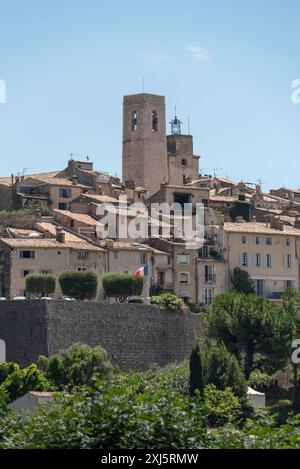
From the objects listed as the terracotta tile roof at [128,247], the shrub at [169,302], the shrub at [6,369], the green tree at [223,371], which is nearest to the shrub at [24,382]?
the shrub at [6,369]

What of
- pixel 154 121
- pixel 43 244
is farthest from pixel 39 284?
pixel 154 121

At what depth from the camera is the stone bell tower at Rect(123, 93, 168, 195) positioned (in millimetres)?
119550

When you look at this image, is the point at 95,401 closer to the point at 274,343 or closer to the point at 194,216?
the point at 274,343

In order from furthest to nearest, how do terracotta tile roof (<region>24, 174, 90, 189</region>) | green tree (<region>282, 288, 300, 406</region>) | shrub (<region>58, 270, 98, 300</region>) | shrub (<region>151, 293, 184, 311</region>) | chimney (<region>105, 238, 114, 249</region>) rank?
terracotta tile roof (<region>24, 174, 90, 189</region>)
chimney (<region>105, 238, 114, 249</region>)
shrub (<region>151, 293, 184, 311</region>)
shrub (<region>58, 270, 98, 300</region>)
green tree (<region>282, 288, 300, 406</region>)

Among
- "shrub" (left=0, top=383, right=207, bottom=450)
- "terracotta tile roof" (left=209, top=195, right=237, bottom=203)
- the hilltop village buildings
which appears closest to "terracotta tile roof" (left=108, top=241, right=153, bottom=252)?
the hilltop village buildings

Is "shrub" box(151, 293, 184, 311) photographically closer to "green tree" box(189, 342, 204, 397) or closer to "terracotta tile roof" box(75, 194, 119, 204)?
"green tree" box(189, 342, 204, 397)

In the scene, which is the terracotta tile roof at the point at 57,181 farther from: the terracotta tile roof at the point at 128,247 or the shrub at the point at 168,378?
the shrub at the point at 168,378

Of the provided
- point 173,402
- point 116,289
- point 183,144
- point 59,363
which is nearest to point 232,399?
point 59,363

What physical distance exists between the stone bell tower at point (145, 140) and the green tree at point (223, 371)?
3682 cm

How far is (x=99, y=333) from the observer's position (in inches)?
3423

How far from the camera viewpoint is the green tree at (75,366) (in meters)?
79.3

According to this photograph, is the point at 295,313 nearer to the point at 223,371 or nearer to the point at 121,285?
the point at 121,285

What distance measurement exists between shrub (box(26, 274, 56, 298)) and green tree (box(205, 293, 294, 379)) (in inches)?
299

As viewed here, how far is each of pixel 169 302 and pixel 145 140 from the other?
31475 mm
